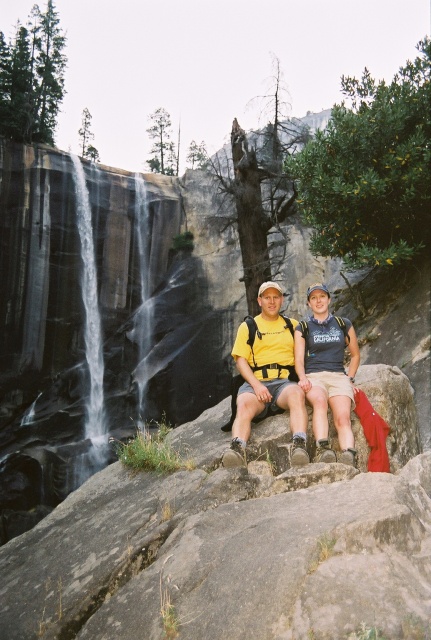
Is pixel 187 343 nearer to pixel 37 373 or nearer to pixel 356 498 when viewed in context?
pixel 37 373

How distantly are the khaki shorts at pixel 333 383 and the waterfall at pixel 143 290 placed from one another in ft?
43.4

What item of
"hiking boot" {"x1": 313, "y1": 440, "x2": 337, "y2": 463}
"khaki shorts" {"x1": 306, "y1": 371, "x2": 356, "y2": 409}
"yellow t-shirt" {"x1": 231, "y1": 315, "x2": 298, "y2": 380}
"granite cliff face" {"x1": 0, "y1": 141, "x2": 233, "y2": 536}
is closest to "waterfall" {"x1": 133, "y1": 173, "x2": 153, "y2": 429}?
"granite cliff face" {"x1": 0, "y1": 141, "x2": 233, "y2": 536}

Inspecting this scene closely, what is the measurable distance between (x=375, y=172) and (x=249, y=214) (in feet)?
8.81

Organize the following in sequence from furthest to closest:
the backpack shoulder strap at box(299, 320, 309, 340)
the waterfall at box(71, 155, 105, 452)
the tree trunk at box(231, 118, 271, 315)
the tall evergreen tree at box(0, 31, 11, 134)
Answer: the tall evergreen tree at box(0, 31, 11, 134)
the waterfall at box(71, 155, 105, 452)
the tree trunk at box(231, 118, 271, 315)
the backpack shoulder strap at box(299, 320, 309, 340)

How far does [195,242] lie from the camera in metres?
20.9

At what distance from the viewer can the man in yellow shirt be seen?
13.6ft

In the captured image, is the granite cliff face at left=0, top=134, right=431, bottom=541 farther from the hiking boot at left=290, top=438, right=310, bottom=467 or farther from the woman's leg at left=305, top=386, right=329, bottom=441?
the hiking boot at left=290, top=438, right=310, bottom=467

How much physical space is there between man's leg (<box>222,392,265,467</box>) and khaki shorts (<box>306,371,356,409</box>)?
539 mm

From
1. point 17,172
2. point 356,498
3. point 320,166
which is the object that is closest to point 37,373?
point 17,172

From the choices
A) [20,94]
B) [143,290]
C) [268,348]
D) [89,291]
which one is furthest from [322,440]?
[20,94]

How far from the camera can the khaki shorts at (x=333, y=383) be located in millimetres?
4301

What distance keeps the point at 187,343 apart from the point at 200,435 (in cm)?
1285

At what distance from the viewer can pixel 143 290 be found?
19875 millimetres

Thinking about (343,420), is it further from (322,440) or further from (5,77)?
(5,77)
